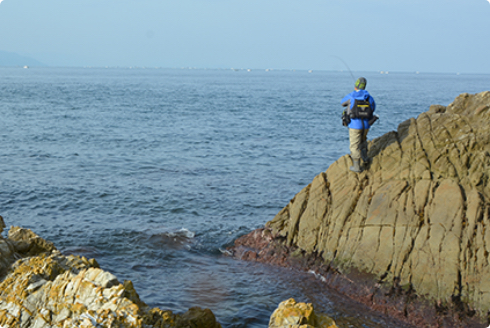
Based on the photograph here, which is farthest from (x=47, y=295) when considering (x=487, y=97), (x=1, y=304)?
(x=487, y=97)

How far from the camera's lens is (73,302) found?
23.2 feet

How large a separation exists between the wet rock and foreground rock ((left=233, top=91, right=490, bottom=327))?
3.38 metres

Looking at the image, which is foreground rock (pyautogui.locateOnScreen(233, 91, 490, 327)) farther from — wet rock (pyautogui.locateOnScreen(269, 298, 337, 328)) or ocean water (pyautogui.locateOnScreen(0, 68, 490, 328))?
wet rock (pyautogui.locateOnScreen(269, 298, 337, 328))

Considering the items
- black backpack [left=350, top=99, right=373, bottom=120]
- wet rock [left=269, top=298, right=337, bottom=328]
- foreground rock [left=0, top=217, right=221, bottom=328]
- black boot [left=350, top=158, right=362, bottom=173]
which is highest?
black backpack [left=350, top=99, right=373, bottom=120]

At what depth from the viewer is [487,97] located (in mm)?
12273

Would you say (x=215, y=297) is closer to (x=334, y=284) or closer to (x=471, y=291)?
(x=334, y=284)

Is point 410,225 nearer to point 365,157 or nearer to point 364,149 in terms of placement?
point 365,157

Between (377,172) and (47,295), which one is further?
(377,172)

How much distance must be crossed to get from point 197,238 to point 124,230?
266 cm

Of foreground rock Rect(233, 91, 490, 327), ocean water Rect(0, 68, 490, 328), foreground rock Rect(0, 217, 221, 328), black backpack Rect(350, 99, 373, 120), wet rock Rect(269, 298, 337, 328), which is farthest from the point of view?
black backpack Rect(350, 99, 373, 120)

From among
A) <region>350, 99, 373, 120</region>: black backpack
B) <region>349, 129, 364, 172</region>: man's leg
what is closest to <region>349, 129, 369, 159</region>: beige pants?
<region>349, 129, 364, 172</region>: man's leg

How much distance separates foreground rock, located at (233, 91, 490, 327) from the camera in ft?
32.4

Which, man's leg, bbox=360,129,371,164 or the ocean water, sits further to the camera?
man's leg, bbox=360,129,371,164

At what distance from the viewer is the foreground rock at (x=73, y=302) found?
6887 mm
